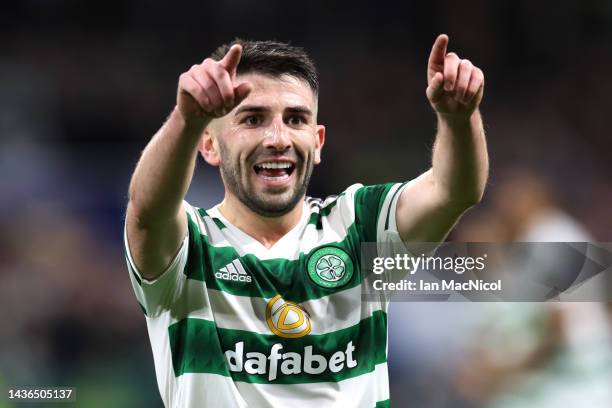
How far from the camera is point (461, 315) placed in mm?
6098

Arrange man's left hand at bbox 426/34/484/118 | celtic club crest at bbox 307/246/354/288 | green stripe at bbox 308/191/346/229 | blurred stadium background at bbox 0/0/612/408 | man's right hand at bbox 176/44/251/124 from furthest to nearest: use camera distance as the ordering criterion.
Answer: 1. blurred stadium background at bbox 0/0/612/408
2. green stripe at bbox 308/191/346/229
3. celtic club crest at bbox 307/246/354/288
4. man's left hand at bbox 426/34/484/118
5. man's right hand at bbox 176/44/251/124

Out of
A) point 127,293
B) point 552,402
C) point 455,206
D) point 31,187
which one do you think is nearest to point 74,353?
point 127,293

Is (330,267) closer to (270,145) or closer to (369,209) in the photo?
(369,209)

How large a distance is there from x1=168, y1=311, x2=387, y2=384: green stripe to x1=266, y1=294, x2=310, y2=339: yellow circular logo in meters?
0.02

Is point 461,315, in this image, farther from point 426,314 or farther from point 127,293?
point 127,293

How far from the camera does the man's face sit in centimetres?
321

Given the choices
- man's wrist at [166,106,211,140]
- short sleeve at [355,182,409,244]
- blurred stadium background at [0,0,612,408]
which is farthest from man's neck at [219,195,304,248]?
blurred stadium background at [0,0,612,408]

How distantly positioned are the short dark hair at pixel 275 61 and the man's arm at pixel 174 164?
66 centimetres

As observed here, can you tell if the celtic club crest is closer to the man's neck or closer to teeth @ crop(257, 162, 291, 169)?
the man's neck

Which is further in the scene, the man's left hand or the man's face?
the man's face

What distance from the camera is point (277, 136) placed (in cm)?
318

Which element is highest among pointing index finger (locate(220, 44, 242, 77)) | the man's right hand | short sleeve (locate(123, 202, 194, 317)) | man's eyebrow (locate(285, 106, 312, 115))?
man's eyebrow (locate(285, 106, 312, 115))

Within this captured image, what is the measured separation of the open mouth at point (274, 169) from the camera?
3225 millimetres

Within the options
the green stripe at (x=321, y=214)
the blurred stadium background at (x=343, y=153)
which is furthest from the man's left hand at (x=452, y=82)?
the blurred stadium background at (x=343, y=153)
